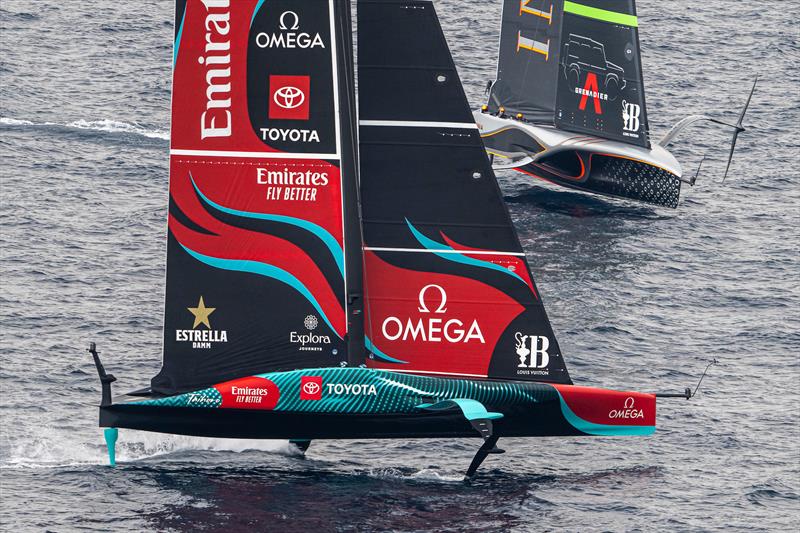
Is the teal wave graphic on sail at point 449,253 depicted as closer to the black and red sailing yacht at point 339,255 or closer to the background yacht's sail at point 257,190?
the black and red sailing yacht at point 339,255

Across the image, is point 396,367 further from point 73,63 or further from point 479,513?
point 73,63

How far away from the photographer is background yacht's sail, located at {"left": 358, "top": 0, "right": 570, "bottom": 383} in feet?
107

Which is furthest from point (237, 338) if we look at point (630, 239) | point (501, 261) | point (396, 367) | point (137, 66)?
point (137, 66)

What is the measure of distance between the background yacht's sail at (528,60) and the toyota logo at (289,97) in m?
32.0

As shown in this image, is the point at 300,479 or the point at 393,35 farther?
the point at 300,479

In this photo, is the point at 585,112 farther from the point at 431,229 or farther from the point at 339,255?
the point at 339,255

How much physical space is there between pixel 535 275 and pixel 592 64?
12.8 meters

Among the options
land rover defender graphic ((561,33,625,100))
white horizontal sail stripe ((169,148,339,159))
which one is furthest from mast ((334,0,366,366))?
land rover defender graphic ((561,33,625,100))

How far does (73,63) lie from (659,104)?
97.4 ft

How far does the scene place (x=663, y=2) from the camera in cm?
8975

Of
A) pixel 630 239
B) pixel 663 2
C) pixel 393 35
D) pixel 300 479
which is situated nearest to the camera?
pixel 393 35

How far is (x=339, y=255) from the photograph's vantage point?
33.3 meters

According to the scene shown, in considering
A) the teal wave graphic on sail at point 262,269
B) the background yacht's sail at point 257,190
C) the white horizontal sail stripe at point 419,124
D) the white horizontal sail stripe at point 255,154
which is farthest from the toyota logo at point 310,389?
the white horizontal sail stripe at point 419,124

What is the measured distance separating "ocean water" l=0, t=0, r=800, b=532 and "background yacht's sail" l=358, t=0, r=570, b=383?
11.5ft
